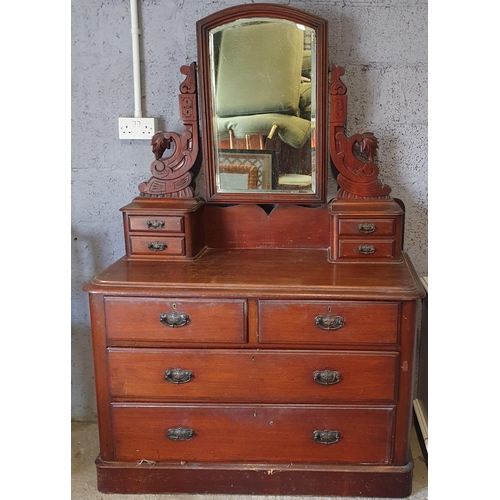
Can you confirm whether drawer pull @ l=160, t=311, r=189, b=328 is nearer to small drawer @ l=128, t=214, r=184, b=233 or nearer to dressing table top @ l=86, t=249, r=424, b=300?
dressing table top @ l=86, t=249, r=424, b=300

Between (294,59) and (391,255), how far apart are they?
0.87 meters

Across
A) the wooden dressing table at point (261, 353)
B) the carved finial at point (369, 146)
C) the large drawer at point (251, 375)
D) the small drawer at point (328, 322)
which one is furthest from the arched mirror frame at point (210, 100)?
the large drawer at point (251, 375)

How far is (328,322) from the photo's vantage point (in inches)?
66.5

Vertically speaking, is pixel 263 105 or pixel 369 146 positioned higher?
pixel 263 105

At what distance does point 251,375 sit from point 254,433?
230 millimetres

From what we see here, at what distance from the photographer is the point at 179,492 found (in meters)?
1.87

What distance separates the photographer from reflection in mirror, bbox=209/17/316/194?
1.96 meters

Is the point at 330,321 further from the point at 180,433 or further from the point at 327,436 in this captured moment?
the point at 180,433

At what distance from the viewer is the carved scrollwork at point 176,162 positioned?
2.04m

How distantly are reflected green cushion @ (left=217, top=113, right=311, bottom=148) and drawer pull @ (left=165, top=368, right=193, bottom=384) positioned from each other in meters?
0.97

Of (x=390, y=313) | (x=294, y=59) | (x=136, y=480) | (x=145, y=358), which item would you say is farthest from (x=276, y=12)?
(x=136, y=480)

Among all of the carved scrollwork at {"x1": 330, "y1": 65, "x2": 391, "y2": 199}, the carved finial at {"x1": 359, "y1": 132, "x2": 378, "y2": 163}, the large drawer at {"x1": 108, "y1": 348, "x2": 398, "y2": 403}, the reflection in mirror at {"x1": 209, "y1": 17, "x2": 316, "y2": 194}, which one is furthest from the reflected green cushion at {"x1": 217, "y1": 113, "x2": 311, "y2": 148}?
the large drawer at {"x1": 108, "y1": 348, "x2": 398, "y2": 403}

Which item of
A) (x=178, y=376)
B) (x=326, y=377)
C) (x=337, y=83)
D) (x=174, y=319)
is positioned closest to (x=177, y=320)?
(x=174, y=319)

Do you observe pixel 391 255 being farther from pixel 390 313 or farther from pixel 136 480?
pixel 136 480
